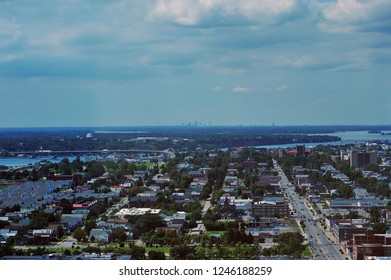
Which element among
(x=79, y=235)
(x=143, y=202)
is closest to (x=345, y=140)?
(x=143, y=202)

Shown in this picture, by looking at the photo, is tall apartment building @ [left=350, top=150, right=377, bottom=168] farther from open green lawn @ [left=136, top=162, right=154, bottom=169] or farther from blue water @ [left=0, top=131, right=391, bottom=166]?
open green lawn @ [left=136, top=162, right=154, bottom=169]

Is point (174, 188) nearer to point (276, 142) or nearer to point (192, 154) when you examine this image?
point (192, 154)

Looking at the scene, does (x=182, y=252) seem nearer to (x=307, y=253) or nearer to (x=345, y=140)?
(x=307, y=253)

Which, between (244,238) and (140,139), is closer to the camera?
(244,238)

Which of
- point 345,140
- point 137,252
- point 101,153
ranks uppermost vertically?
point 345,140

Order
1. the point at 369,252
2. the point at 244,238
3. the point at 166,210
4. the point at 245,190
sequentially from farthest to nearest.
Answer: the point at 245,190
the point at 166,210
the point at 244,238
the point at 369,252
